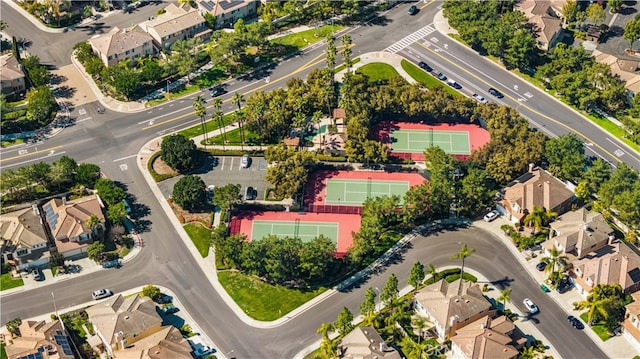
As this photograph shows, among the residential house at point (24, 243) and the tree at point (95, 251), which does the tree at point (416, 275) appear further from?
the residential house at point (24, 243)

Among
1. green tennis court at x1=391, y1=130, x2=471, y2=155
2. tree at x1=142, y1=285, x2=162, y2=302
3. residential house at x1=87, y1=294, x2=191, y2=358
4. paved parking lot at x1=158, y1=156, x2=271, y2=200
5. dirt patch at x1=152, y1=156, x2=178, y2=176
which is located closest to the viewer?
residential house at x1=87, y1=294, x2=191, y2=358

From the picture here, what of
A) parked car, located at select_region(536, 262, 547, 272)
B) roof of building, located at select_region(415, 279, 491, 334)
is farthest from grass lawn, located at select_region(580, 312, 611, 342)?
roof of building, located at select_region(415, 279, 491, 334)

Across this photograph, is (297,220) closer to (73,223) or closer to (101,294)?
(101,294)

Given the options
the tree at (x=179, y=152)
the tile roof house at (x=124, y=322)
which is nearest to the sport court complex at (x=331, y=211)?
the tree at (x=179, y=152)

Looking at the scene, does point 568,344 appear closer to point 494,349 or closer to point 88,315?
point 494,349

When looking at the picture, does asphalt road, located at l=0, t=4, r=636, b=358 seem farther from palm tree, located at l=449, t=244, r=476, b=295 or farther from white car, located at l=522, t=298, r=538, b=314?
palm tree, located at l=449, t=244, r=476, b=295

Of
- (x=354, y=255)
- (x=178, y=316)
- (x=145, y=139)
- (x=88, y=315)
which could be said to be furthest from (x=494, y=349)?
(x=145, y=139)

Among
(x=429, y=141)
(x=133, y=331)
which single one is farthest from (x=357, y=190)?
(x=133, y=331)
